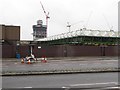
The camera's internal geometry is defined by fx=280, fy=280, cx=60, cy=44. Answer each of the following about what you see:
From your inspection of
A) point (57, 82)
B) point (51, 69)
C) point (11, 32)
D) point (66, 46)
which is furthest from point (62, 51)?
point (57, 82)

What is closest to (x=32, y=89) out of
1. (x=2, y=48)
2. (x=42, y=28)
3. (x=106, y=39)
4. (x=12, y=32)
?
(x=2, y=48)

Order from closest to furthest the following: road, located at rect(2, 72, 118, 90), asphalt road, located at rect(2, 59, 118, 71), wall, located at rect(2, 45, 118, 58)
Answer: road, located at rect(2, 72, 118, 90)
asphalt road, located at rect(2, 59, 118, 71)
wall, located at rect(2, 45, 118, 58)

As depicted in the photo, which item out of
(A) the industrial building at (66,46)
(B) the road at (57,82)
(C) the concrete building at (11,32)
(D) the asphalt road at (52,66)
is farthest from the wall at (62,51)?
(B) the road at (57,82)

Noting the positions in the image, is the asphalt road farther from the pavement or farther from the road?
the road

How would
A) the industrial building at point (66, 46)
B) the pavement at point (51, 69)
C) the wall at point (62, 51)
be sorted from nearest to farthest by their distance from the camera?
the pavement at point (51, 69), the wall at point (62, 51), the industrial building at point (66, 46)

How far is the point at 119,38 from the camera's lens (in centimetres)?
7294

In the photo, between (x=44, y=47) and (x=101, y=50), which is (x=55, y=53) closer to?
(x=44, y=47)

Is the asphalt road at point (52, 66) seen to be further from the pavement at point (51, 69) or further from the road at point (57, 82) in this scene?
the road at point (57, 82)

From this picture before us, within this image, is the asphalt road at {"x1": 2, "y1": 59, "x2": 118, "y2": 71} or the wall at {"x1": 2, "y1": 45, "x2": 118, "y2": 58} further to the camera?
the wall at {"x1": 2, "y1": 45, "x2": 118, "y2": 58}

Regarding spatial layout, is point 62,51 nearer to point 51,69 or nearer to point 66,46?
point 66,46

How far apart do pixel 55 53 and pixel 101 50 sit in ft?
32.8

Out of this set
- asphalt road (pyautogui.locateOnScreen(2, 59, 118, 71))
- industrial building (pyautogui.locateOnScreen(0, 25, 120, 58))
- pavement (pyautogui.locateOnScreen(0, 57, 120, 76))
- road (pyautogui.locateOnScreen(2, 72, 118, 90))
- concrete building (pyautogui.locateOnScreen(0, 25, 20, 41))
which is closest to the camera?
road (pyautogui.locateOnScreen(2, 72, 118, 90))

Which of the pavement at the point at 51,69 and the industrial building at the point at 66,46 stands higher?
the industrial building at the point at 66,46

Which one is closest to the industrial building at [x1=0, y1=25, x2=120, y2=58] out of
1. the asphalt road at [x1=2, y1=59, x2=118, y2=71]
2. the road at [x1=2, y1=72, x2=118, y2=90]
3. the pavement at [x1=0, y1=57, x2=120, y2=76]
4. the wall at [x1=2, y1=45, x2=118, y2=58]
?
the wall at [x1=2, y1=45, x2=118, y2=58]
